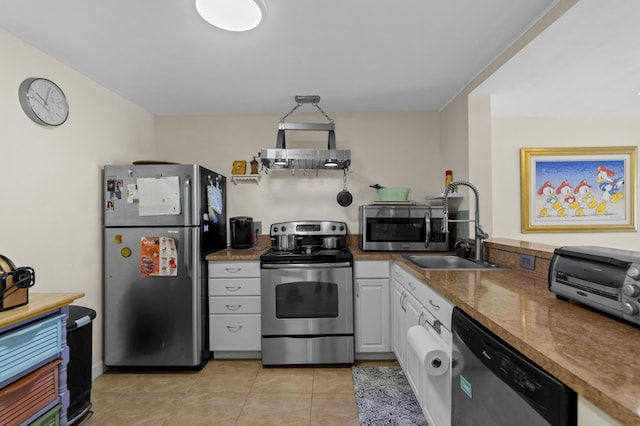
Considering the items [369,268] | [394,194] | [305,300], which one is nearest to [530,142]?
[394,194]

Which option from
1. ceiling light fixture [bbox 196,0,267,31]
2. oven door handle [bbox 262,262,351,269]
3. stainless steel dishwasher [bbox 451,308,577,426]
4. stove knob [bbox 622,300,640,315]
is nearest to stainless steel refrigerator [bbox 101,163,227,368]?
oven door handle [bbox 262,262,351,269]

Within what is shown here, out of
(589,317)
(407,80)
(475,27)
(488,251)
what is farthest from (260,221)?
(589,317)

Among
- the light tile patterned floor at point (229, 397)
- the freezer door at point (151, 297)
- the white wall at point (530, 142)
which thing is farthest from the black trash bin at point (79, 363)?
the white wall at point (530, 142)

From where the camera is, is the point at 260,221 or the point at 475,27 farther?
the point at 260,221

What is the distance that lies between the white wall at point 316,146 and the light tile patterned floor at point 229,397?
1.36 meters

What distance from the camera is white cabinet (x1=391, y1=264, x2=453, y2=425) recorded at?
4.62 ft

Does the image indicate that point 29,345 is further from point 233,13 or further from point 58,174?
point 233,13

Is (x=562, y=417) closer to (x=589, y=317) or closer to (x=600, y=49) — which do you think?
(x=589, y=317)

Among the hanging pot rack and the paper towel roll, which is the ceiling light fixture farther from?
the paper towel roll

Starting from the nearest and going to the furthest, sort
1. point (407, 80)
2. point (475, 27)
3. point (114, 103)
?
point (475, 27), point (407, 80), point (114, 103)

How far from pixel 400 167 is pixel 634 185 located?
2.20 meters

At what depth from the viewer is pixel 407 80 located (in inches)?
94.6

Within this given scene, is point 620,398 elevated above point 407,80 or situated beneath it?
situated beneath

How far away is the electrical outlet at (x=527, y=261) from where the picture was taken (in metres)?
1.70
